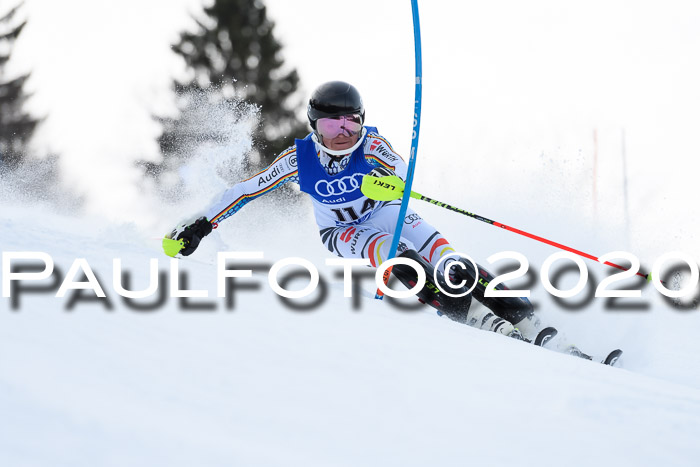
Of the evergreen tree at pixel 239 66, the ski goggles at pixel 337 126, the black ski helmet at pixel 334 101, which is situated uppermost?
the evergreen tree at pixel 239 66

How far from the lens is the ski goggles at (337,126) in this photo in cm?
383

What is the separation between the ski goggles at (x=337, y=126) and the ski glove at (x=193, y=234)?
96 cm

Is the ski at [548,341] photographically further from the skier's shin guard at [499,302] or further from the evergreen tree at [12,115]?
the evergreen tree at [12,115]

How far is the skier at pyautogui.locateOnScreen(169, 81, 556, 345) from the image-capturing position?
11.5ft

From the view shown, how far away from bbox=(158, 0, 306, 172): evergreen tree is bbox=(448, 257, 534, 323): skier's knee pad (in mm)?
12287

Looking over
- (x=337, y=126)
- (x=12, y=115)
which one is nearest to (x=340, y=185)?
(x=337, y=126)

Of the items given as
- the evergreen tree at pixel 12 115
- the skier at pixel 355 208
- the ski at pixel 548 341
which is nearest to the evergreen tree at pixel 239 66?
the evergreen tree at pixel 12 115

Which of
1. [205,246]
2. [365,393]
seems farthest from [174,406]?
[205,246]

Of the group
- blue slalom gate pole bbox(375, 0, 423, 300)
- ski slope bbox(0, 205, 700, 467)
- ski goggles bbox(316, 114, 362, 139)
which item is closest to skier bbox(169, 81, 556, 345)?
ski goggles bbox(316, 114, 362, 139)

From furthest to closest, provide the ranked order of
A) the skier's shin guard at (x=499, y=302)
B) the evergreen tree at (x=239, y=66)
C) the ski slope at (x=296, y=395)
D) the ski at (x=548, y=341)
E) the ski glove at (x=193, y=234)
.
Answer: the evergreen tree at (x=239, y=66) < the ski glove at (x=193, y=234) < the skier's shin guard at (x=499, y=302) < the ski at (x=548, y=341) < the ski slope at (x=296, y=395)

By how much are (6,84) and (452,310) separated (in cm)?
1868

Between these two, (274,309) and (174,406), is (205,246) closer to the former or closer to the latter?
(274,309)

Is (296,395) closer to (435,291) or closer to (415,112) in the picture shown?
(435,291)

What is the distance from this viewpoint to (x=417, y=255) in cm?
360
